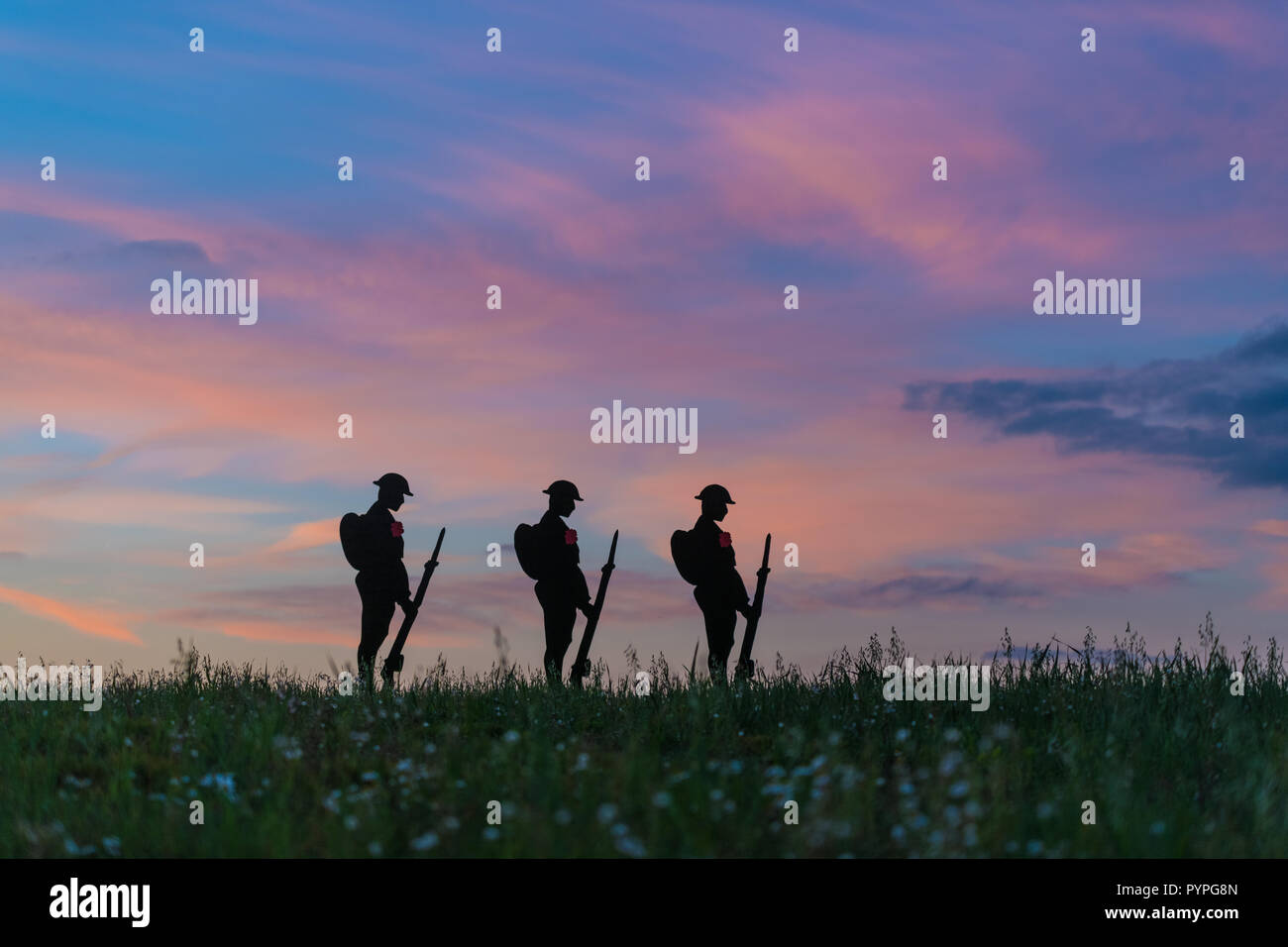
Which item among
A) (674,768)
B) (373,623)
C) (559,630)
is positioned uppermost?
(373,623)

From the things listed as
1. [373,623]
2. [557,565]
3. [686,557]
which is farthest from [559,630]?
→ [373,623]

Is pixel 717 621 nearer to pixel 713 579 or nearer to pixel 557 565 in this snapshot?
pixel 713 579

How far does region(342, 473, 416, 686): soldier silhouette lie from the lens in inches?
695

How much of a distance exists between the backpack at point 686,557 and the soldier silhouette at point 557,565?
1478 millimetres

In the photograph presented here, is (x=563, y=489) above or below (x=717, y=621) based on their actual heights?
above

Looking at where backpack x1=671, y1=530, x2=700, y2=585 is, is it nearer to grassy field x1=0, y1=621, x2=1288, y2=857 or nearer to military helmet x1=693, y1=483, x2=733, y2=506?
military helmet x1=693, y1=483, x2=733, y2=506

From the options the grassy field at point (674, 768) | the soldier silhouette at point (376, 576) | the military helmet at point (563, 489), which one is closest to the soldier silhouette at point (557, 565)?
the military helmet at point (563, 489)

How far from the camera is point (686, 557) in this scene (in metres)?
17.1

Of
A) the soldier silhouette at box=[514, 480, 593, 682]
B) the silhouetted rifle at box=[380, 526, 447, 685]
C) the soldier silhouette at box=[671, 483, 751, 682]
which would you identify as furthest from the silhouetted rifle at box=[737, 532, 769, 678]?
the silhouetted rifle at box=[380, 526, 447, 685]

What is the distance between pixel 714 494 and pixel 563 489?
2.32 meters

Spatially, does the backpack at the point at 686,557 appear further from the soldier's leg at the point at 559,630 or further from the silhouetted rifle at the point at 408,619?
the silhouetted rifle at the point at 408,619

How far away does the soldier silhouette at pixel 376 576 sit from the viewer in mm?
17656
